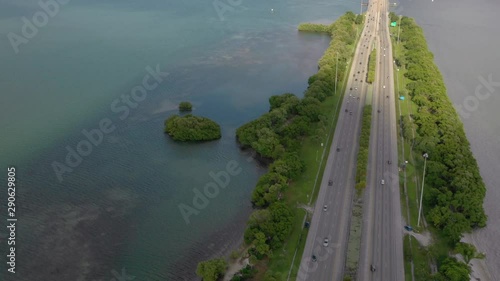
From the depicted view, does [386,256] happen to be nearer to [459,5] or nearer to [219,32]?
[219,32]

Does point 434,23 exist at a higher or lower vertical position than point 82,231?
higher

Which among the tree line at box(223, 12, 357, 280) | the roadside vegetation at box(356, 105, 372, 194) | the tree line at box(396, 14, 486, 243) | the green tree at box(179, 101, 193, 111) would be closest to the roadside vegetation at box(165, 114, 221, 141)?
the tree line at box(223, 12, 357, 280)

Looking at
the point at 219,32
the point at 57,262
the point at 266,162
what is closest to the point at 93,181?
the point at 57,262

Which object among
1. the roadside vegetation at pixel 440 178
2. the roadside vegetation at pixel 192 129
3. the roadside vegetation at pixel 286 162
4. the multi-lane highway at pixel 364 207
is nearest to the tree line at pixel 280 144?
the roadside vegetation at pixel 286 162

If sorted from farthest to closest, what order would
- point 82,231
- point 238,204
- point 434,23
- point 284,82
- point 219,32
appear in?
point 434,23 < point 219,32 < point 284,82 < point 238,204 < point 82,231

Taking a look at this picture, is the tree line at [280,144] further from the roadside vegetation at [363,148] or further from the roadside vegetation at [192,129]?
the roadside vegetation at [363,148]

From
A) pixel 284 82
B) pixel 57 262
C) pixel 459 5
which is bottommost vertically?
pixel 57 262

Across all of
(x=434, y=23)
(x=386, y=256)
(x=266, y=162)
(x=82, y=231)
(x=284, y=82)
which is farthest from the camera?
(x=434, y=23)
